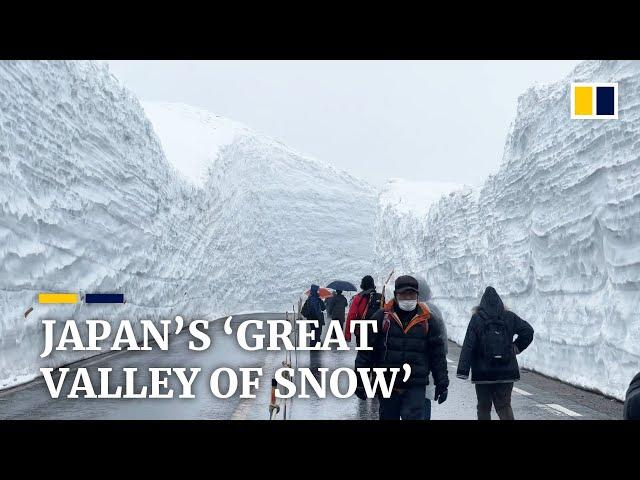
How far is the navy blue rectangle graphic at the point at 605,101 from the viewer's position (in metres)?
10.9

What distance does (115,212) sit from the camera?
19.4 metres

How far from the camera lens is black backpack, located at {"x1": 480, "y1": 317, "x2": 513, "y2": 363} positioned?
6.47 metres

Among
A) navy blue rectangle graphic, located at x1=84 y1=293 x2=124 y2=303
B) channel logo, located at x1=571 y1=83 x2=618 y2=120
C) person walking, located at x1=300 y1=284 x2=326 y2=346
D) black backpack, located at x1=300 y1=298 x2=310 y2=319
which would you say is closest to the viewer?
channel logo, located at x1=571 y1=83 x2=618 y2=120

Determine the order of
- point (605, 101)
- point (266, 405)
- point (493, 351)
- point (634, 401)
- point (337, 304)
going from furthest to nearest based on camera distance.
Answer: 1. point (337, 304)
2. point (605, 101)
3. point (266, 405)
4. point (493, 351)
5. point (634, 401)

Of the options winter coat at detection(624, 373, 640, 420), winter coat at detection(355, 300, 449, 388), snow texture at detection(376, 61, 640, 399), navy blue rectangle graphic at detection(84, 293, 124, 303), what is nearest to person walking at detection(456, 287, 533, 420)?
winter coat at detection(355, 300, 449, 388)

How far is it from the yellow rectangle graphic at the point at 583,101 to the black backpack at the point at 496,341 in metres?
6.41

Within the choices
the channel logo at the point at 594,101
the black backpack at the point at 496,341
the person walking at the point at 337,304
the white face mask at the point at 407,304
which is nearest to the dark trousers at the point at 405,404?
the white face mask at the point at 407,304

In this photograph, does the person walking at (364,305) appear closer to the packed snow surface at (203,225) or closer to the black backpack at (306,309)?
the packed snow surface at (203,225)

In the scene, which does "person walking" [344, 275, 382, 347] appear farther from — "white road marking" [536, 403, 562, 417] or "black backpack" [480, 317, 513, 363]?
"white road marking" [536, 403, 562, 417]

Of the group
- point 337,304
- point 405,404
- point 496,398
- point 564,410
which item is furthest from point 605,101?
point 405,404

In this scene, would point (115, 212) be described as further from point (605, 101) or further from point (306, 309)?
point (605, 101)

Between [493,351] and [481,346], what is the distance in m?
0.12

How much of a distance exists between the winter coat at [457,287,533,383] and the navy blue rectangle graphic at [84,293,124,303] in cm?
1113
